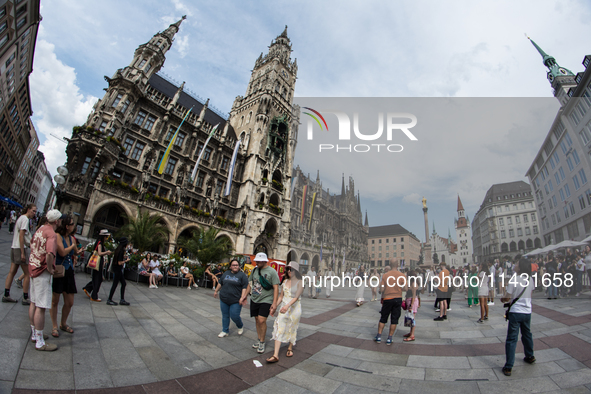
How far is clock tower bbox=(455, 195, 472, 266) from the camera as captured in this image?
63.6 m

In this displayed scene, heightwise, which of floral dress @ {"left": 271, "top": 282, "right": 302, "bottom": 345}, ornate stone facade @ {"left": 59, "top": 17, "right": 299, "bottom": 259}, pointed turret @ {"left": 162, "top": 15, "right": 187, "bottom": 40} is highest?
pointed turret @ {"left": 162, "top": 15, "right": 187, "bottom": 40}

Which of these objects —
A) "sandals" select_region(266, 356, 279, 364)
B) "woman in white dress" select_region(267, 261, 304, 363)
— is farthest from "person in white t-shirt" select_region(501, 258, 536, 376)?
"sandals" select_region(266, 356, 279, 364)

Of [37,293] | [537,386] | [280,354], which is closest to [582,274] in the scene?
[537,386]

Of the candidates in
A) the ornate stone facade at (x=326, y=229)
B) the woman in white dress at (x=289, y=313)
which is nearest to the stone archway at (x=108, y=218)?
the woman in white dress at (x=289, y=313)

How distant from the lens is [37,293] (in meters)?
3.26

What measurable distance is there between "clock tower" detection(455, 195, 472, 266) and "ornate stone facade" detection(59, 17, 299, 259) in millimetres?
55494

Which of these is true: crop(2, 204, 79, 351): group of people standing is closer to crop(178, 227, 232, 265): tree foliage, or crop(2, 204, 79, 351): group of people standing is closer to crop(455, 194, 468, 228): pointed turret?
crop(178, 227, 232, 265): tree foliage

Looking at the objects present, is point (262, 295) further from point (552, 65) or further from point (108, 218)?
point (552, 65)

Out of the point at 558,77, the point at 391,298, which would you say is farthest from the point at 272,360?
the point at 558,77

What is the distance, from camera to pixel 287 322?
414 centimetres

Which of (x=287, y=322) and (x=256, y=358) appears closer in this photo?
(x=256, y=358)

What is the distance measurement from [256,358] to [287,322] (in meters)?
0.72

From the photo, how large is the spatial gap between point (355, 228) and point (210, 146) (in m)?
49.6

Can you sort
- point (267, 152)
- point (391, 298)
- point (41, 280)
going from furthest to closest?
1. point (267, 152)
2. point (391, 298)
3. point (41, 280)
